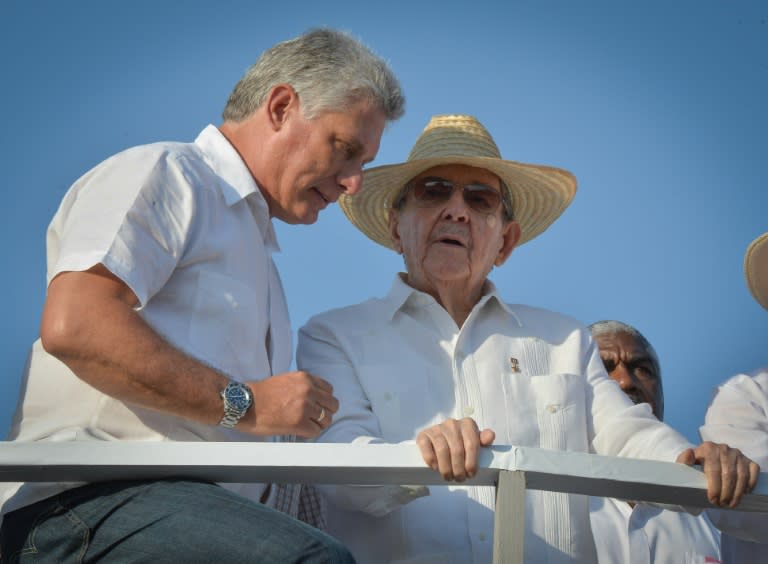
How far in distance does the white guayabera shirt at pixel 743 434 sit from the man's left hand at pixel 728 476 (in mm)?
971

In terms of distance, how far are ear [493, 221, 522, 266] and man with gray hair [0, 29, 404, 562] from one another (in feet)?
3.11

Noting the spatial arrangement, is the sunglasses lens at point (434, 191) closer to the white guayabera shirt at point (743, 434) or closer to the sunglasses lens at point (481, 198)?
the sunglasses lens at point (481, 198)

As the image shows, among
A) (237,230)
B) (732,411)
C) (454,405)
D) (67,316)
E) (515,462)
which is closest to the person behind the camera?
(515,462)

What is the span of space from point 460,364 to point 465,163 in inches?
32.9

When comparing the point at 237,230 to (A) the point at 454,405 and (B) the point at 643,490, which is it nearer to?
(A) the point at 454,405

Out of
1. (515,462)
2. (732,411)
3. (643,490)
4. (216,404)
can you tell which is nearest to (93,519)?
(216,404)

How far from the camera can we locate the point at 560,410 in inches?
142

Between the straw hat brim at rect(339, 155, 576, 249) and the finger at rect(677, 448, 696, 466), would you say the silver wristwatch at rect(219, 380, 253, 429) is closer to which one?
the finger at rect(677, 448, 696, 466)

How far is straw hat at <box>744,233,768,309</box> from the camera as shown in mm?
4547

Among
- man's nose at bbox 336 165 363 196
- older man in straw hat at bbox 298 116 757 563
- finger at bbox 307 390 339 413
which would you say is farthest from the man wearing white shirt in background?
finger at bbox 307 390 339 413

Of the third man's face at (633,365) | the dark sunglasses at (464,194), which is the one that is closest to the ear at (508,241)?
the dark sunglasses at (464,194)

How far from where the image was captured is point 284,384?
270 cm

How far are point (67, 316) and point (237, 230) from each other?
0.72 m

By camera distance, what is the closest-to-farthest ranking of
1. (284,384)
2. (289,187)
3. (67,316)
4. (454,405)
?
(67,316)
(284,384)
(289,187)
(454,405)
